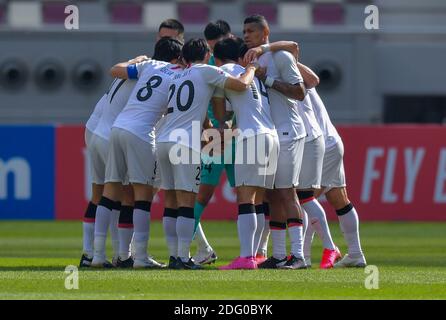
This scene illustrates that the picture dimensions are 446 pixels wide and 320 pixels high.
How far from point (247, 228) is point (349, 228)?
133cm

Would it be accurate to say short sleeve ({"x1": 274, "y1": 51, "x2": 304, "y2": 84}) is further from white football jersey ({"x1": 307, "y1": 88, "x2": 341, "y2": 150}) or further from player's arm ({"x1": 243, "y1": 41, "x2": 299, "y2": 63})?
white football jersey ({"x1": 307, "y1": 88, "x2": 341, "y2": 150})

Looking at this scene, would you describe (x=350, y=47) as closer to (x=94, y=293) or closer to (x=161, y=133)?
(x=161, y=133)

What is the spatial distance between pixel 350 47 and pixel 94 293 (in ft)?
63.3

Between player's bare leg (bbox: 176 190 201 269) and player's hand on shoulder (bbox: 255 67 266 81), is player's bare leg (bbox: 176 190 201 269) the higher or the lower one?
the lower one

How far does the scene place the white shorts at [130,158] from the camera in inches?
509

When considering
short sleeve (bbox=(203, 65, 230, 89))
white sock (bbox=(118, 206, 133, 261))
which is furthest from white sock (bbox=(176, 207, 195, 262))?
short sleeve (bbox=(203, 65, 230, 89))

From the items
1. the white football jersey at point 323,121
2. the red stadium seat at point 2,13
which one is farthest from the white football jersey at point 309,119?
the red stadium seat at point 2,13

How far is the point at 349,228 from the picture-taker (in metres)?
13.5

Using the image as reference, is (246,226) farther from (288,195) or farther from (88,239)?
(88,239)

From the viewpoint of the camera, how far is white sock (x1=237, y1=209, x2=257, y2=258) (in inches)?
497

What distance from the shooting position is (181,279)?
38.3ft

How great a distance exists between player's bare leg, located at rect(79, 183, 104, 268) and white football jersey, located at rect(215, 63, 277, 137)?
164 cm

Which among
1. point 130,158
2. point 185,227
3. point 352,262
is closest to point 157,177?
point 130,158

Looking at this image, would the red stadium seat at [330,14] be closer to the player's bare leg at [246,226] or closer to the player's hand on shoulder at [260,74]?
the player's hand on shoulder at [260,74]
